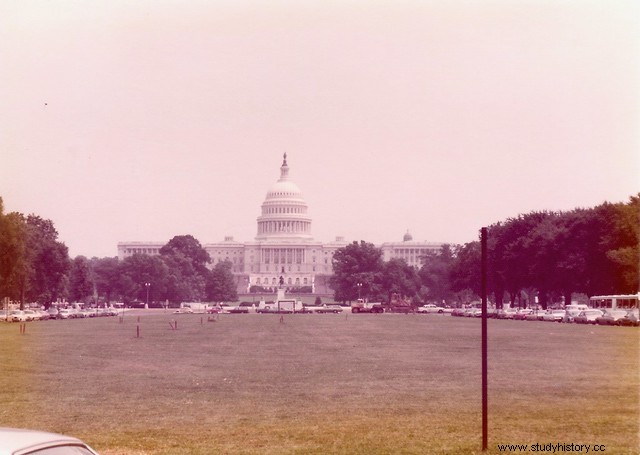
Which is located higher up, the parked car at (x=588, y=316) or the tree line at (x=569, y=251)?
the tree line at (x=569, y=251)

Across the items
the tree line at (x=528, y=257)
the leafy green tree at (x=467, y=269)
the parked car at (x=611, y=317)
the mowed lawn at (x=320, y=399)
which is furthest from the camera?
the leafy green tree at (x=467, y=269)

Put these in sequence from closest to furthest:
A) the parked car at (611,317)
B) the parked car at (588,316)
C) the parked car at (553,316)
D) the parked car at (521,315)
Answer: the parked car at (611,317) < the parked car at (588,316) < the parked car at (553,316) < the parked car at (521,315)

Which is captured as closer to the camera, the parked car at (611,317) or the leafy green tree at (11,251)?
the parked car at (611,317)

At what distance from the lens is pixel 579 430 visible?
54.5ft

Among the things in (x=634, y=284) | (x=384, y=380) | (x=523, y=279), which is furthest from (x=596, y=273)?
(x=384, y=380)

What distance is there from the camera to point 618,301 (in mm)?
91688

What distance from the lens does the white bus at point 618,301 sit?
8656cm

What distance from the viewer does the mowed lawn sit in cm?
1595

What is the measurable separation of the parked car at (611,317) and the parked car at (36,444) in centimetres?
7395

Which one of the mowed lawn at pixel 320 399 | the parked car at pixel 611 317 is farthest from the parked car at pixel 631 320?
the mowed lawn at pixel 320 399

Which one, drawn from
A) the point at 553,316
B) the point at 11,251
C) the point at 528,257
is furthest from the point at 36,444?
the point at 528,257

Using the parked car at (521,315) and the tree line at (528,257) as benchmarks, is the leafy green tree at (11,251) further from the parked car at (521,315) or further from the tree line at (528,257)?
the parked car at (521,315)

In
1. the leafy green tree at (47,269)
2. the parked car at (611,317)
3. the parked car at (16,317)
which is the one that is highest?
the leafy green tree at (47,269)

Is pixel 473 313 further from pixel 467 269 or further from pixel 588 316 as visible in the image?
pixel 588 316
